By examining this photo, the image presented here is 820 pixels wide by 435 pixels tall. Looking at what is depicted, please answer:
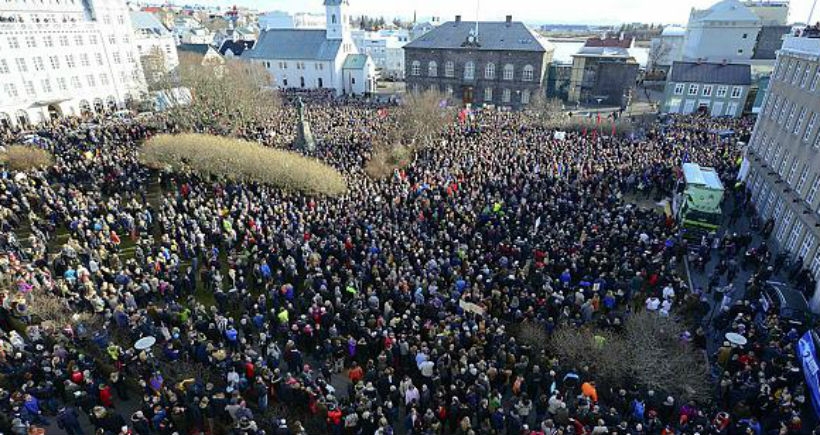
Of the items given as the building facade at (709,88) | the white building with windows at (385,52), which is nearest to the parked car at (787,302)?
the building facade at (709,88)

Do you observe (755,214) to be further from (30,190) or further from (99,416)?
(30,190)

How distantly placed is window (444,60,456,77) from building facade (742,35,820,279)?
33603mm

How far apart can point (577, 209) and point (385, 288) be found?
11.0 metres

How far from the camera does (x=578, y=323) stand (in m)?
14.4

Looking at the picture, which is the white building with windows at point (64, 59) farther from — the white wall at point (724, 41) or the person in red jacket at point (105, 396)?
the white wall at point (724, 41)

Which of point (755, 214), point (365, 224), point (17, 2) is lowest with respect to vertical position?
point (755, 214)

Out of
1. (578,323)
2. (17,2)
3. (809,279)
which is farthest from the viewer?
(17,2)

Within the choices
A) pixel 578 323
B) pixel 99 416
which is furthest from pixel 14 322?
pixel 578 323

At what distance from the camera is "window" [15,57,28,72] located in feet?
131

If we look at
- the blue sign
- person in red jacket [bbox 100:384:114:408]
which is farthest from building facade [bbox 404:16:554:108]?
person in red jacket [bbox 100:384:114:408]

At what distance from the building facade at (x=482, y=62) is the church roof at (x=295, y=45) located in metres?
13.9

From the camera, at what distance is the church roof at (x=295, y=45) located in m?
63.6

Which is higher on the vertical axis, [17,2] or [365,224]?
[17,2]

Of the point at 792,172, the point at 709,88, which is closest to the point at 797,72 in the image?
the point at 792,172
